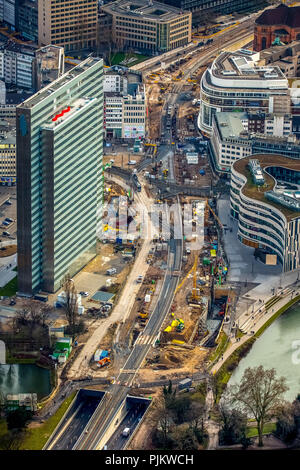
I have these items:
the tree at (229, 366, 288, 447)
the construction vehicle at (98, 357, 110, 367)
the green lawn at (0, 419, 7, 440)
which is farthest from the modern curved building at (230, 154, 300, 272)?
the green lawn at (0, 419, 7, 440)

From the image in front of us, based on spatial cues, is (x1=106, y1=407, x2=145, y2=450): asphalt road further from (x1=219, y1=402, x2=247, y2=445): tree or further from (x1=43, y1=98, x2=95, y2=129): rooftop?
(x1=43, y1=98, x2=95, y2=129): rooftop

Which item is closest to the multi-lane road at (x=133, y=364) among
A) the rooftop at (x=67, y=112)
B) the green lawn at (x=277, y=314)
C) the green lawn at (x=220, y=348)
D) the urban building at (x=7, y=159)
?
the green lawn at (x=220, y=348)

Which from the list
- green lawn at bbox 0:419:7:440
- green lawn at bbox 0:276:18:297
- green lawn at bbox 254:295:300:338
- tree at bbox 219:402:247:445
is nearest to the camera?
tree at bbox 219:402:247:445

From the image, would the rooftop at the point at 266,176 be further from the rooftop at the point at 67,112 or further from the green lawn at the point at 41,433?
the green lawn at the point at 41,433

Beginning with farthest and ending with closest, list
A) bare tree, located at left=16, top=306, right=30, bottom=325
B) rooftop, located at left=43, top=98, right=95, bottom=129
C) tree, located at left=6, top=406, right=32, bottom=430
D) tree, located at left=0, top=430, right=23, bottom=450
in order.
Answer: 1. rooftop, located at left=43, top=98, right=95, bottom=129
2. bare tree, located at left=16, top=306, right=30, bottom=325
3. tree, located at left=6, top=406, right=32, bottom=430
4. tree, located at left=0, top=430, right=23, bottom=450

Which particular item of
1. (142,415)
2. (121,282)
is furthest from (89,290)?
(142,415)
